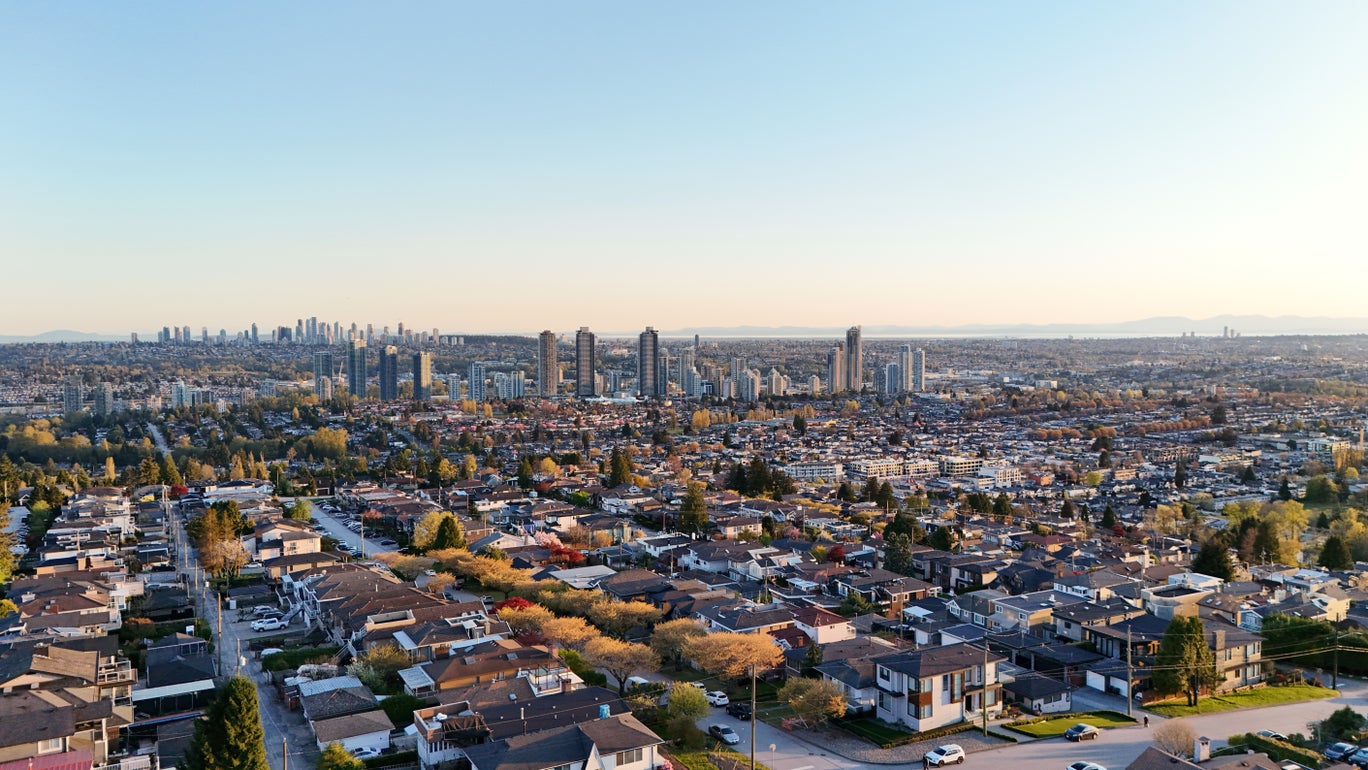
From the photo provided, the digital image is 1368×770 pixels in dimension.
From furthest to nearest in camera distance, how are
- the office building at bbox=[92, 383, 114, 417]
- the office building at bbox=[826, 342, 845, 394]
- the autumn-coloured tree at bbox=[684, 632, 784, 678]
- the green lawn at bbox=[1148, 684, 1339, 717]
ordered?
the office building at bbox=[826, 342, 845, 394] → the office building at bbox=[92, 383, 114, 417] → the autumn-coloured tree at bbox=[684, 632, 784, 678] → the green lawn at bbox=[1148, 684, 1339, 717]

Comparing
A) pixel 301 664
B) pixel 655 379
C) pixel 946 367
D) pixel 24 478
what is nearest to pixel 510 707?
pixel 301 664

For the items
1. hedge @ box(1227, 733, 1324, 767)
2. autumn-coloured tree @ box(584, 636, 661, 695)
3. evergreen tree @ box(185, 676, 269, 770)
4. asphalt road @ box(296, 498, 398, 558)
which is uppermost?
evergreen tree @ box(185, 676, 269, 770)

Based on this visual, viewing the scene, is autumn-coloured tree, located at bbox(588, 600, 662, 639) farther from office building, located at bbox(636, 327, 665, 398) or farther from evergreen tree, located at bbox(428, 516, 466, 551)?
office building, located at bbox(636, 327, 665, 398)

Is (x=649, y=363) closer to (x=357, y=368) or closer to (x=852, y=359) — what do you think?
→ (x=852, y=359)

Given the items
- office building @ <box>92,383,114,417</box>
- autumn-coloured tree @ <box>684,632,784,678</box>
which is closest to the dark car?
autumn-coloured tree @ <box>684,632,784,678</box>

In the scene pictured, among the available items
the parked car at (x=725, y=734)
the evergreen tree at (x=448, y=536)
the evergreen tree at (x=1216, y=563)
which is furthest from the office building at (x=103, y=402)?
the evergreen tree at (x=1216, y=563)

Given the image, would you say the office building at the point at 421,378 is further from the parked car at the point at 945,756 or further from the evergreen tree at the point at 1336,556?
→ the parked car at the point at 945,756

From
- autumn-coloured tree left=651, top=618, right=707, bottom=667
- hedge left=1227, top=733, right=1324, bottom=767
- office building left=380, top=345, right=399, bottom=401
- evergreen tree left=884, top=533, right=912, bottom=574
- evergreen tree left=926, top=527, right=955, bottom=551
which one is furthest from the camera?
office building left=380, top=345, right=399, bottom=401

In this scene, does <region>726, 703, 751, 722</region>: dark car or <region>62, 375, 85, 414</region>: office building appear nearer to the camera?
<region>726, 703, 751, 722</region>: dark car
